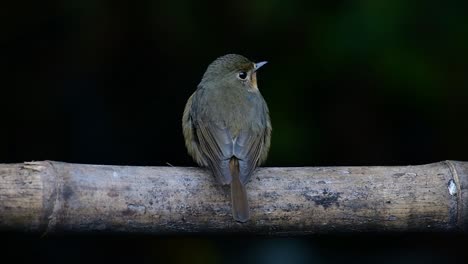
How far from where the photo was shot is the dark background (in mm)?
6176

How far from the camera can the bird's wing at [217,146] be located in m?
4.39

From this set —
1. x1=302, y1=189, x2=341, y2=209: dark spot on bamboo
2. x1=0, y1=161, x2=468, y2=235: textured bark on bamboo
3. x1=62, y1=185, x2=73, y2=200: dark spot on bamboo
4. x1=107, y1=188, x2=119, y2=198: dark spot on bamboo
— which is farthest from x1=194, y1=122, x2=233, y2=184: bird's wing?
x1=62, y1=185, x2=73, y2=200: dark spot on bamboo

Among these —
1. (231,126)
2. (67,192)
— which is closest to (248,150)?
(231,126)

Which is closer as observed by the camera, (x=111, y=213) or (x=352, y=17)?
(x=111, y=213)

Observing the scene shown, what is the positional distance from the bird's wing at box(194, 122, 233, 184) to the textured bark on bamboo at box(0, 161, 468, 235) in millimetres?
121

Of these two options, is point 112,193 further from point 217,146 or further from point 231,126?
point 231,126

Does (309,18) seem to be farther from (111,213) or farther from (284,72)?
(111,213)

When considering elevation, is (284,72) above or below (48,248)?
above

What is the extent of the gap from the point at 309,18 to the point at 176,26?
3.08 feet

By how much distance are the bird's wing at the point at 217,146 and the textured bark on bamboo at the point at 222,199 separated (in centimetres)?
12

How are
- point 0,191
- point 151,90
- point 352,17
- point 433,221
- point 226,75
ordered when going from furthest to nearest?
point 151,90
point 352,17
point 226,75
point 433,221
point 0,191

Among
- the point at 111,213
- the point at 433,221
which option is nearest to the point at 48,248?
the point at 111,213

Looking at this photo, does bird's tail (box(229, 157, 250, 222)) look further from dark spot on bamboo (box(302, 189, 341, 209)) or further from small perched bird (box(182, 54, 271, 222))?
dark spot on bamboo (box(302, 189, 341, 209))

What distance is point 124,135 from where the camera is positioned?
6.89 metres
